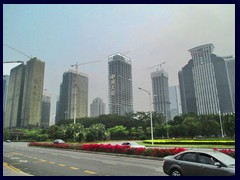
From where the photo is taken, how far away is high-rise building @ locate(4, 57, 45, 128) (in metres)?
54.1

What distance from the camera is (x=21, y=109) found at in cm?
9019

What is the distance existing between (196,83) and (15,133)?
8162 centimetres

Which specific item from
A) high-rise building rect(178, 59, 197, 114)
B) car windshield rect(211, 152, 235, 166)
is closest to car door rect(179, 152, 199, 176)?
car windshield rect(211, 152, 235, 166)

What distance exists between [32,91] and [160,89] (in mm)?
Answer: 55787

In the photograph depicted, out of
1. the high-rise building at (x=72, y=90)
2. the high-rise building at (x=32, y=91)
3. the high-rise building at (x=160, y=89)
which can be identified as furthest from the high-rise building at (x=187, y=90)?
the high-rise building at (x=32, y=91)

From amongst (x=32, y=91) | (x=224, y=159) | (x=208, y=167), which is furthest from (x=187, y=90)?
(x=208, y=167)

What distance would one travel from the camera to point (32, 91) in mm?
75312

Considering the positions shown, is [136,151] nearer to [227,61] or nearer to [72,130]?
[72,130]

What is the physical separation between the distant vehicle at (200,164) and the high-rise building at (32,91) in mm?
48377

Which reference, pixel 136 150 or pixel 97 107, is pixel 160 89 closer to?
pixel 97 107

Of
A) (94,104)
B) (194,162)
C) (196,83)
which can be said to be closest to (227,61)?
(196,83)

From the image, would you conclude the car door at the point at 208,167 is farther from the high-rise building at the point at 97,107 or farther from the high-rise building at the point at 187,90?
the high-rise building at the point at 97,107

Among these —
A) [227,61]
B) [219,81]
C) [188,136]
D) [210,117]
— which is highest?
[227,61]

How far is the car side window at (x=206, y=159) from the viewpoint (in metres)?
Result: 8.37
